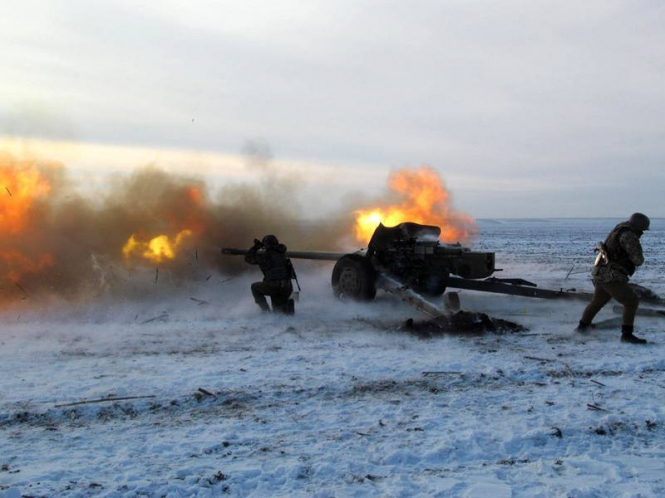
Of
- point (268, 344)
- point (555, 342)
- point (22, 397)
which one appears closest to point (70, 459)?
point (22, 397)

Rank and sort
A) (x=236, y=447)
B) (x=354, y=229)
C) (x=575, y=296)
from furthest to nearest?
(x=354, y=229) < (x=575, y=296) < (x=236, y=447)

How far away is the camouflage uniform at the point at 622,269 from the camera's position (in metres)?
7.35

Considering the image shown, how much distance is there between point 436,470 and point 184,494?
165cm

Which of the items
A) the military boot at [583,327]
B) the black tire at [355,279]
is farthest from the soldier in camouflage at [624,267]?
the black tire at [355,279]

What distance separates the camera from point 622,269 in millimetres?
7445

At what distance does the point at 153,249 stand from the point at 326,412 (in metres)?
8.43

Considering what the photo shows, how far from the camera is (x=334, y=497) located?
348 centimetres

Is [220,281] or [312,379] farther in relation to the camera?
[220,281]

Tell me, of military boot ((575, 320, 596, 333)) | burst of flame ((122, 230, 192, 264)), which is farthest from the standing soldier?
military boot ((575, 320, 596, 333))

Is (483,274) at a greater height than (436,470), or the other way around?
(483,274)

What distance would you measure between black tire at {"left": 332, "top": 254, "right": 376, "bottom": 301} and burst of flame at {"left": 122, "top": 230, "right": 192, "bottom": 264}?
12.9ft

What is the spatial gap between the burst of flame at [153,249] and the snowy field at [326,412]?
3.52 meters

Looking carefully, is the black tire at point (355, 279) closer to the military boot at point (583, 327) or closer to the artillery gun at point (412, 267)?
the artillery gun at point (412, 267)

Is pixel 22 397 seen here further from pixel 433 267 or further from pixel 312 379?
pixel 433 267
